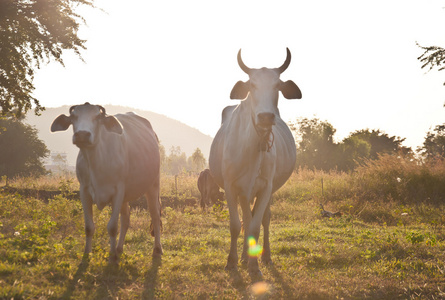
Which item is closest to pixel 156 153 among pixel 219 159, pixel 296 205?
pixel 219 159

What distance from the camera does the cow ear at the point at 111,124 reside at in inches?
225

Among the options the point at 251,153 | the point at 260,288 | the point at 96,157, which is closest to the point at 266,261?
the point at 260,288

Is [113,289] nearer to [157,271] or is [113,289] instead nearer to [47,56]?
[157,271]

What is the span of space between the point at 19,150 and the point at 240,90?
37.3m

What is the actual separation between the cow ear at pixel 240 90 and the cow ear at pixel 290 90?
498 millimetres

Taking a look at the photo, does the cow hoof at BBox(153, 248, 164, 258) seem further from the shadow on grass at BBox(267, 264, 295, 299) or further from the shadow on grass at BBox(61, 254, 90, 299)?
the shadow on grass at BBox(267, 264, 295, 299)

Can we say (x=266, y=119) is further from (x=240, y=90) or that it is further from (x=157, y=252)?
(x=157, y=252)

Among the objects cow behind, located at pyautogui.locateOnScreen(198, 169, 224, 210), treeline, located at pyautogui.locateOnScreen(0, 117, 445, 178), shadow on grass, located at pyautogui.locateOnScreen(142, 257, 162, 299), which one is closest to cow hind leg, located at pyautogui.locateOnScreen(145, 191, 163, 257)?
shadow on grass, located at pyautogui.locateOnScreen(142, 257, 162, 299)

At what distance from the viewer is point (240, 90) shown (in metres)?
5.63

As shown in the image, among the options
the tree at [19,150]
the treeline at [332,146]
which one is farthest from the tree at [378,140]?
the tree at [19,150]

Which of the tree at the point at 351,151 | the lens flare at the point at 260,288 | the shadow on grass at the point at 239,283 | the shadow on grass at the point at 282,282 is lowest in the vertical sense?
the shadow on grass at the point at 239,283

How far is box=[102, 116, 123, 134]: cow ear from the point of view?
5.72 metres

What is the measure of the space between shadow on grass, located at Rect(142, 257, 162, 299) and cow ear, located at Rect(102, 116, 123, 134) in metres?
2.03

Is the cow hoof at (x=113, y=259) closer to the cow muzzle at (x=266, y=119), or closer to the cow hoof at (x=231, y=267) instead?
the cow hoof at (x=231, y=267)
